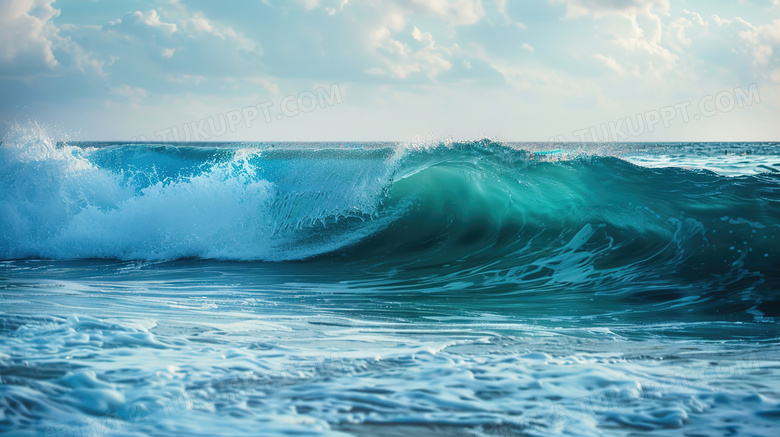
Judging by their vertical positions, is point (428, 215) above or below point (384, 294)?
above

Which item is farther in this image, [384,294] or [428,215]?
[428,215]

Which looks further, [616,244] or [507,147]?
[507,147]

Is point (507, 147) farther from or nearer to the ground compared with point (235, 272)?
farther from the ground

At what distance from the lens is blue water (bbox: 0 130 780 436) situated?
2879 millimetres

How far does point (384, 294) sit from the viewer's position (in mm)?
6723

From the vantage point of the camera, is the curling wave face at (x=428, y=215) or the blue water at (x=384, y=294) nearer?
the blue water at (x=384, y=294)

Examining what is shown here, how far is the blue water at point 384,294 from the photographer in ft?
9.45

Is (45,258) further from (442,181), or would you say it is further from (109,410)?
(109,410)

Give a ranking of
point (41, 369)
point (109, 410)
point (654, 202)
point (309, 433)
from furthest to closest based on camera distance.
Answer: point (654, 202) → point (41, 369) → point (109, 410) → point (309, 433)

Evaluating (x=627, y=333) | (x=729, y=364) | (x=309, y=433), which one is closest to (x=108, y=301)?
(x=309, y=433)

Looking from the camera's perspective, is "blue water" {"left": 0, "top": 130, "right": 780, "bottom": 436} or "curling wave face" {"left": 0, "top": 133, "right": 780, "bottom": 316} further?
"curling wave face" {"left": 0, "top": 133, "right": 780, "bottom": 316}

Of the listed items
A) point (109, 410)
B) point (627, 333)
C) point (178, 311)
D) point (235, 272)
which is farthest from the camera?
point (235, 272)

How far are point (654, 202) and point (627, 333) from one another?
4.95 metres

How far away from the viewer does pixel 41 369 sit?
321 centimetres
